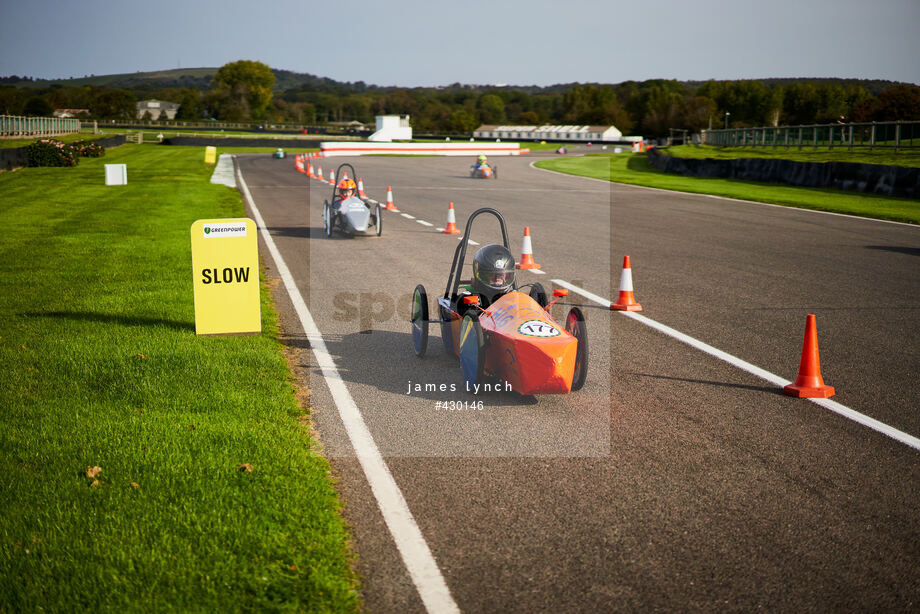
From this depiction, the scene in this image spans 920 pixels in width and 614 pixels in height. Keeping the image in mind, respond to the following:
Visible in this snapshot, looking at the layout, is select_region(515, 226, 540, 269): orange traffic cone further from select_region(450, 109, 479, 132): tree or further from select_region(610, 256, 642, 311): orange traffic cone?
select_region(450, 109, 479, 132): tree

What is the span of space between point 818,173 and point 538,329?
2831cm

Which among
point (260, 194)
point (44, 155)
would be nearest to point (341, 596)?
point (260, 194)

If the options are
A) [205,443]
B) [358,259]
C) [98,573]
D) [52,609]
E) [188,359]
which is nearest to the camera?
[52,609]

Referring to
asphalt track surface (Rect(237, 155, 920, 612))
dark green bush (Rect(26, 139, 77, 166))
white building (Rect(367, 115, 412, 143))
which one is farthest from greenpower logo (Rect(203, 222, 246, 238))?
white building (Rect(367, 115, 412, 143))

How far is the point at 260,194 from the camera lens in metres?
29.4

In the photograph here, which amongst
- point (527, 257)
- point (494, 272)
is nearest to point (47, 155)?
point (527, 257)

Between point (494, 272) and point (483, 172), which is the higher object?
point (483, 172)

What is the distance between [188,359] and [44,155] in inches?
1483

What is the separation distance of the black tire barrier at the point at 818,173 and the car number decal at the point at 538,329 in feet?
80.0

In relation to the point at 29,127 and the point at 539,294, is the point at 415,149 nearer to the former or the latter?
the point at 29,127

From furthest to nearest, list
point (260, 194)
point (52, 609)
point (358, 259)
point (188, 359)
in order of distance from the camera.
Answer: point (260, 194) → point (358, 259) → point (188, 359) → point (52, 609)

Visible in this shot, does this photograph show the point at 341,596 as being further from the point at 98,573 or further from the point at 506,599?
the point at 98,573

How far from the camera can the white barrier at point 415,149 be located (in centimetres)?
7588

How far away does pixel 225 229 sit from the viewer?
881 cm
